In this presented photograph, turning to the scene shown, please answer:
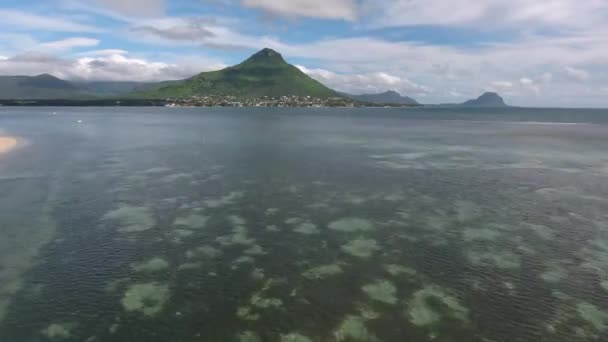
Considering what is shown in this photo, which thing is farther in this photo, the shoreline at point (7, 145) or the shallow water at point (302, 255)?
the shoreline at point (7, 145)

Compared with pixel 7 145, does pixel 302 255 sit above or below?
below

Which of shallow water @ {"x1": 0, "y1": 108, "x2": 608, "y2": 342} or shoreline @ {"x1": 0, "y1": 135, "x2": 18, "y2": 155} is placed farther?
shoreline @ {"x1": 0, "y1": 135, "x2": 18, "y2": 155}

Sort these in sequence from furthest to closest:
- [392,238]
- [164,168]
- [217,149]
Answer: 1. [217,149]
2. [164,168]
3. [392,238]

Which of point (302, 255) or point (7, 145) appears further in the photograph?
point (7, 145)

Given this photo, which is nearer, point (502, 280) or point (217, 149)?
point (502, 280)

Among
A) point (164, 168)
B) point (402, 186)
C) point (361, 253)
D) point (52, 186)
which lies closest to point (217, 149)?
point (164, 168)

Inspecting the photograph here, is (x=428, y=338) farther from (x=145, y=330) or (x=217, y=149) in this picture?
(x=217, y=149)

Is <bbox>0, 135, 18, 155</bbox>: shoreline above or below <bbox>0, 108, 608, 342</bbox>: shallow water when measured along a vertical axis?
above

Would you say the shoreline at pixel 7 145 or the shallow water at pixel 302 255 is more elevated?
the shoreline at pixel 7 145
